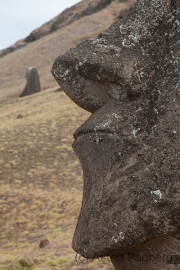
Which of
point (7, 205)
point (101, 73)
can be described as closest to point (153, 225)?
point (101, 73)

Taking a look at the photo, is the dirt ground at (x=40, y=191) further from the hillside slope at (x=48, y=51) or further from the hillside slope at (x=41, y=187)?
the hillside slope at (x=48, y=51)

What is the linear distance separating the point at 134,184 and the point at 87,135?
490mm

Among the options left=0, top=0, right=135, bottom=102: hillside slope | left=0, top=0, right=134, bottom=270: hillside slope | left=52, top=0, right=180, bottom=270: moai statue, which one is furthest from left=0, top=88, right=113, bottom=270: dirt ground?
left=0, top=0, right=135, bottom=102: hillside slope

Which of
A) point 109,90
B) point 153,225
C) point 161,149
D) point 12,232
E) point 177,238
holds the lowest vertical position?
point 12,232

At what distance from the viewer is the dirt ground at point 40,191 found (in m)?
8.02

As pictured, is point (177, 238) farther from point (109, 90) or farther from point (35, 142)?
point (35, 142)

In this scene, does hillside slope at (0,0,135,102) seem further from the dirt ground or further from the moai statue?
the moai statue

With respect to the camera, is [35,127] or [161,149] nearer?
[161,149]

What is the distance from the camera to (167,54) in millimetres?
3324

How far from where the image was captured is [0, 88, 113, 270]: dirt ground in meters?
8.02

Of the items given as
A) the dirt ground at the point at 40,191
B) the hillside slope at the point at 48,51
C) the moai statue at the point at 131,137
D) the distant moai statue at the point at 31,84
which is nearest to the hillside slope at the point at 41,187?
the dirt ground at the point at 40,191

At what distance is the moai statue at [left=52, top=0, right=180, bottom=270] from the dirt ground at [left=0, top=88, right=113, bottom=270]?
3.65m

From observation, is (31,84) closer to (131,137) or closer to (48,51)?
(48,51)

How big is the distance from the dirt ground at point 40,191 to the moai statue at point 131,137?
365 cm
